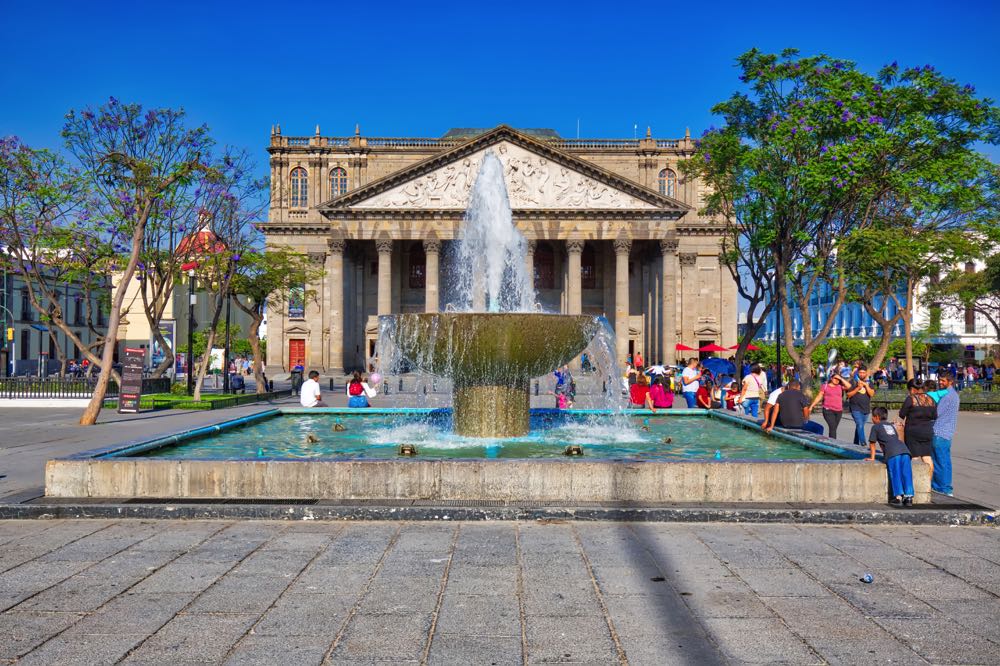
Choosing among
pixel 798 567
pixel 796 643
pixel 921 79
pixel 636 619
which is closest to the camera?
pixel 796 643

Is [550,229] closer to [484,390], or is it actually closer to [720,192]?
[720,192]

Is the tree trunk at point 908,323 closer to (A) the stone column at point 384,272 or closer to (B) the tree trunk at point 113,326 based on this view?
(B) the tree trunk at point 113,326

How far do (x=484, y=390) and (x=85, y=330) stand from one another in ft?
213

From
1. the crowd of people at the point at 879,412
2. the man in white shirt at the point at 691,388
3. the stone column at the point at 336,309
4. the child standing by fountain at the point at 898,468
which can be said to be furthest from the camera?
the stone column at the point at 336,309

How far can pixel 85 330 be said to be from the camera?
6506cm

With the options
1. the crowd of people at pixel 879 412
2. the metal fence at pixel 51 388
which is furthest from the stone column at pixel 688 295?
the metal fence at pixel 51 388

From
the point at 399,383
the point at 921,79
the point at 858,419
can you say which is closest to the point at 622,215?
the point at 399,383

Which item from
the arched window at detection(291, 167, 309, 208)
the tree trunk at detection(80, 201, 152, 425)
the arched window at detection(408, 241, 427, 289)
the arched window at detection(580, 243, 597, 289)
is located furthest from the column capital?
the tree trunk at detection(80, 201, 152, 425)

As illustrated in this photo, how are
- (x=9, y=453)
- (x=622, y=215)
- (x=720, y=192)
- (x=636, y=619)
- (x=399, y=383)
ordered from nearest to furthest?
(x=636, y=619)
(x=9, y=453)
(x=720, y=192)
(x=399, y=383)
(x=622, y=215)

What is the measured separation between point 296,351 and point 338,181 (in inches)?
478

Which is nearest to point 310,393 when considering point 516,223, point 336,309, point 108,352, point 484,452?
point 108,352

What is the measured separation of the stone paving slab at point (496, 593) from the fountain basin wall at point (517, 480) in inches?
20.6

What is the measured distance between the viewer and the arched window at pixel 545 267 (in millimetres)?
51188

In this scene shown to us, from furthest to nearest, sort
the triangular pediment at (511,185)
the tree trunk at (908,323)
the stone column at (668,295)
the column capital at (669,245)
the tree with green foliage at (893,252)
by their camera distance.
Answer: the stone column at (668,295) → the column capital at (669,245) → the triangular pediment at (511,185) → the tree trunk at (908,323) → the tree with green foliage at (893,252)
